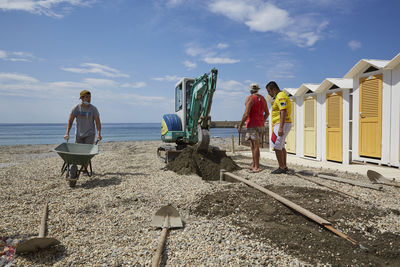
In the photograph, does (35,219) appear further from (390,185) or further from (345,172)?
(345,172)

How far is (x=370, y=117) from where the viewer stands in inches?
303

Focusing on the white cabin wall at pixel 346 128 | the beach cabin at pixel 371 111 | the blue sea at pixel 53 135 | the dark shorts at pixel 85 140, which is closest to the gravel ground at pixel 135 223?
the dark shorts at pixel 85 140

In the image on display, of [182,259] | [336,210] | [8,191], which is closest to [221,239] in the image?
[182,259]

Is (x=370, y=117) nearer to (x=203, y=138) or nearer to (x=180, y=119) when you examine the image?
(x=203, y=138)

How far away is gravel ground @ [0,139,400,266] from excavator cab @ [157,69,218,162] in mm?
1743

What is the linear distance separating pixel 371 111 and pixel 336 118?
1.24 metres

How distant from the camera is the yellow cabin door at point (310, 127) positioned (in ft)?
31.9

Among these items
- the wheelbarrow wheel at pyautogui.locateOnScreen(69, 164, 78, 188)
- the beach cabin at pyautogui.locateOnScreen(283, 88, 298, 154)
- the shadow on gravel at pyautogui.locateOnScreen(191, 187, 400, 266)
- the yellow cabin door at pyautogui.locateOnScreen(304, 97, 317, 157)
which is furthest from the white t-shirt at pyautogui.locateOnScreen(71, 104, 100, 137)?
the beach cabin at pyautogui.locateOnScreen(283, 88, 298, 154)

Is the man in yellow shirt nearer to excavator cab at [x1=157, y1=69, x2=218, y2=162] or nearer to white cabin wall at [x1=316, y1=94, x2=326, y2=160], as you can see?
excavator cab at [x1=157, y1=69, x2=218, y2=162]

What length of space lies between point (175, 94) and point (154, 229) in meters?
6.90

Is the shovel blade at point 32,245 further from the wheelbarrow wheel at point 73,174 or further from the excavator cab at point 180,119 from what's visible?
the excavator cab at point 180,119

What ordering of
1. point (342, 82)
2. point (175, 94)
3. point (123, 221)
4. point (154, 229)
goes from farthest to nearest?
point (175, 94)
point (342, 82)
point (123, 221)
point (154, 229)

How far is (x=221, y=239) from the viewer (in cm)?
286

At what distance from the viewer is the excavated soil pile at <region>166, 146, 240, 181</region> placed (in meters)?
6.36
